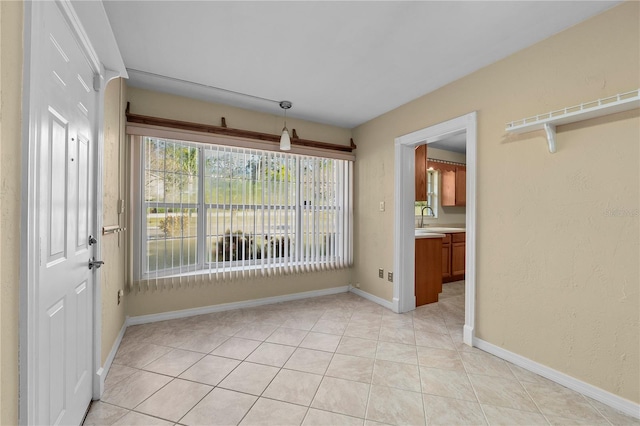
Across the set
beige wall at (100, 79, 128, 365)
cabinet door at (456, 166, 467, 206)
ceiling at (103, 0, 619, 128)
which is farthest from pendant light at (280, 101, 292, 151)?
cabinet door at (456, 166, 467, 206)

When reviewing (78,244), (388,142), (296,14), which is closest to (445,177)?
(388,142)

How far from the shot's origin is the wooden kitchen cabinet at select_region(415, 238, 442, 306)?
141 inches

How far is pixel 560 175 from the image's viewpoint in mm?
1965

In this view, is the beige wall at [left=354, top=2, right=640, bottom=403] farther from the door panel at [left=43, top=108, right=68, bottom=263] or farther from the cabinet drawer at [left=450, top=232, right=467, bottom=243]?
the door panel at [left=43, top=108, right=68, bottom=263]

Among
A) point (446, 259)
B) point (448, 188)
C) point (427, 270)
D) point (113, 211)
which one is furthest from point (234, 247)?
point (448, 188)

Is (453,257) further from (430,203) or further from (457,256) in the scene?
(430,203)

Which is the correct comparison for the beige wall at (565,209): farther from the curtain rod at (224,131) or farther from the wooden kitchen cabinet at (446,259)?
the wooden kitchen cabinet at (446,259)

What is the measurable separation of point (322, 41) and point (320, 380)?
2482 millimetres

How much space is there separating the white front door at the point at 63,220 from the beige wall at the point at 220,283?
1311 mm

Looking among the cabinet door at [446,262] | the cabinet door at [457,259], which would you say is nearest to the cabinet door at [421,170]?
the cabinet door at [446,262]

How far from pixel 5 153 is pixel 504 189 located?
288 cm

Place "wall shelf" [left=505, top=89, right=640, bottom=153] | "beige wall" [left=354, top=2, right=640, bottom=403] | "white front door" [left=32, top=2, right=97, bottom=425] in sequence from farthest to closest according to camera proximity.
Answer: "beige wall" [left=354, top=2, right=640, bottom=403] < "wall shelf" [left=505, top=89, right=640, bottom=153] < "white front door" [left=32, top=2, right=97, bottom=425]

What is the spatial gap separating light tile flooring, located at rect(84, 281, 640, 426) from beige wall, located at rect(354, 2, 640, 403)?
330mm

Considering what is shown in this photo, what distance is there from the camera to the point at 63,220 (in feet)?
4.24
